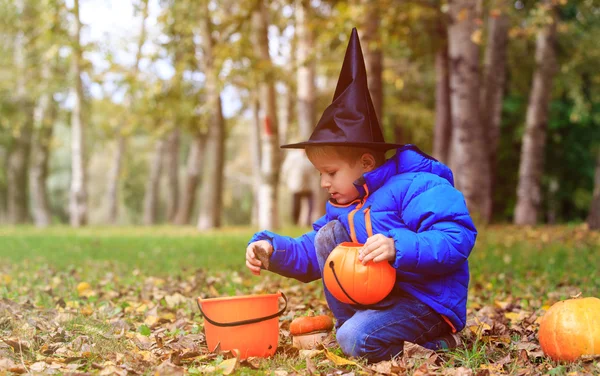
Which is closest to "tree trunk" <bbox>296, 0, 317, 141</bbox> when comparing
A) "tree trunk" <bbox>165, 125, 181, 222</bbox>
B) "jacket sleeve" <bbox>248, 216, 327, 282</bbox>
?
"tree trunk" <bbox>165, 125, 181, 222</bbox>

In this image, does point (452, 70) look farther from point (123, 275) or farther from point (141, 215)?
point (141, 215)

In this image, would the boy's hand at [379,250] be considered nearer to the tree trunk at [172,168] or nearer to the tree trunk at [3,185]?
the tree trunk at [172,168]

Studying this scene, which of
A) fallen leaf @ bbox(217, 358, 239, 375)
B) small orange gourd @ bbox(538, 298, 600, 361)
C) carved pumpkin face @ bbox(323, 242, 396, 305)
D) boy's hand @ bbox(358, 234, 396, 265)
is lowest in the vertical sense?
fallen leaf @ bbox(217, 358, 239, 375)

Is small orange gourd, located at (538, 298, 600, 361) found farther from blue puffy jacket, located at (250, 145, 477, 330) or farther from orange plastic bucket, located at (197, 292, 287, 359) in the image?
orange plastic bucket, located at (197, 292, 287, 359)

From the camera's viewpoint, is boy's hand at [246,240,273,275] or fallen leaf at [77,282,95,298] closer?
boy's hand at [246,240,273,275]

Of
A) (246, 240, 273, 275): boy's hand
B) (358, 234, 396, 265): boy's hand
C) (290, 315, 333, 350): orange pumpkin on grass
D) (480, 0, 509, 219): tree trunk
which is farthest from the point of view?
(480, 0, 509, 219): tree trunk

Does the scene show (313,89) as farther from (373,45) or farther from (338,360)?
(338,360)

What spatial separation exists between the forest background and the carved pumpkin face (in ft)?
21.5

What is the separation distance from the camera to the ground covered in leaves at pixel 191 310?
3.40 m

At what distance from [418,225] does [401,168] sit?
37 cm

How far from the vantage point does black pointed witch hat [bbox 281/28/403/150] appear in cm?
358

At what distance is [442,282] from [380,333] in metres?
0.42

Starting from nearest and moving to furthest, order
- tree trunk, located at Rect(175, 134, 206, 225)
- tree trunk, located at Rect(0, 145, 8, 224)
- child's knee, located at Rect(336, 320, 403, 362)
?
child's knee, located at Rect(336, 320, 403, 362), tree trunk, located at Rect(175, 134, 206, 225), tree trunk, located at Rect(0, 145, 8, 224)

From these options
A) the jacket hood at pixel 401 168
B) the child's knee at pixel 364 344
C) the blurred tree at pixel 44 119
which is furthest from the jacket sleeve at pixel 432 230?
the blurred tree at pixel 44 119
